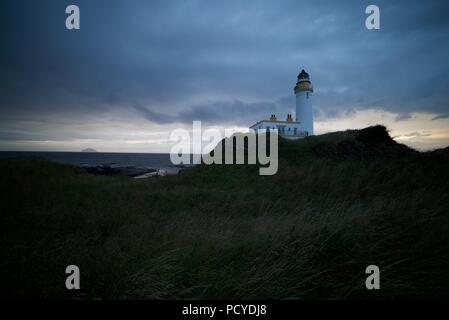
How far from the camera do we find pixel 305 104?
131 ft

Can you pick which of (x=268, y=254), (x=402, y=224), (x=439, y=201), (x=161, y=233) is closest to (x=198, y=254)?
(x=268, y=254)

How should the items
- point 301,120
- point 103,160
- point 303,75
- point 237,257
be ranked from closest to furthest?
point 237,257 < point 301,120 < point 303,75 < point 103,160

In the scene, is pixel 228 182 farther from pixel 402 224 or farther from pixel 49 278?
pixel 49 278

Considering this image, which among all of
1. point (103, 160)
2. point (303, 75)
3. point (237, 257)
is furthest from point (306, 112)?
point (103, 160)

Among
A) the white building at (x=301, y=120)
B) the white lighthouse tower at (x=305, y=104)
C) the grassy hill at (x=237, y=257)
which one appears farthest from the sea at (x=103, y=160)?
the grassy hill at (x=237, y=257)

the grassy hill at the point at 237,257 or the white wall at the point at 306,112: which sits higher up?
the white wall at the point at 306,112

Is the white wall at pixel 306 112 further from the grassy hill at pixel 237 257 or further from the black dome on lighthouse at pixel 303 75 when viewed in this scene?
the grassy hill at pixel 237 257

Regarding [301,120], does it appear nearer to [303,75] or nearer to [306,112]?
[306,112]

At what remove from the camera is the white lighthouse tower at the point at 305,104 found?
39.6 meters

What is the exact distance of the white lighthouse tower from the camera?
39562 mm

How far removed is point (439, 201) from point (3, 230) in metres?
9.30

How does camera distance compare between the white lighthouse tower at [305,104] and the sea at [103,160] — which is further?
the sea at [103,160]

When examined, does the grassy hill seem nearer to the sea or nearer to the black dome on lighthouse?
the black dome on lighthouse

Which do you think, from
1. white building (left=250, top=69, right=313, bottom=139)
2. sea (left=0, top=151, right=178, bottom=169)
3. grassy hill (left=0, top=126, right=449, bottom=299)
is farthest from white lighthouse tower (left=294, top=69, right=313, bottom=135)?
sea (left=0, top=151, right=178, bottom=169)
